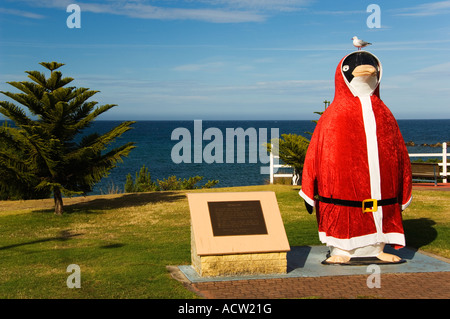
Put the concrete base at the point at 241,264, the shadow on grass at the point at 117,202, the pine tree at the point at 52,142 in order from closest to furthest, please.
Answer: the concrete base at the point at 241,264 < the pine tree at the point at 52,142 < the shadow on grass at the point at 117,202

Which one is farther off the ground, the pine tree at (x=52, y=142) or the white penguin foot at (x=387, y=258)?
the pine tree at (x=52, y=142)

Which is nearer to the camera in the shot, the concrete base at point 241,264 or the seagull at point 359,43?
the concrete base at point 241,264

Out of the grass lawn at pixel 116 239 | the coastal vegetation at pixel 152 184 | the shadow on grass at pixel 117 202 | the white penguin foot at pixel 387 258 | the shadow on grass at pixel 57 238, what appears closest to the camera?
the grass lawn at pixel 116 239

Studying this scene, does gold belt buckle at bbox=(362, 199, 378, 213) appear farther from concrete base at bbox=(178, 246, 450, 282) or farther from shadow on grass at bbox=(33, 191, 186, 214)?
shadow on grass at bbox=(33, 191, 186, 214)

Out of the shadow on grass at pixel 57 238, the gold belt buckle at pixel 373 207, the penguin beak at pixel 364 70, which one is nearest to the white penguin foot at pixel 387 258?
the gold belt buckle at pixel 373 207

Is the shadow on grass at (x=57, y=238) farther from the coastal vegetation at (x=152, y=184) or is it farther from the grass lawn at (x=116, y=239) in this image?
the coastal vegetation at (x=152, y=184)

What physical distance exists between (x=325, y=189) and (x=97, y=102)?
7.70 metres

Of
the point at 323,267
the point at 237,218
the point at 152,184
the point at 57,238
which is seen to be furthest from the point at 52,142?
the point at 152,184

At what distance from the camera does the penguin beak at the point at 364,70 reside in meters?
7.68

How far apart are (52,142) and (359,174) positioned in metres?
7.65

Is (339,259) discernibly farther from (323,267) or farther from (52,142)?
(52,142)

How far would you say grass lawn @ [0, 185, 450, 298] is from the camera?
6.80 metres

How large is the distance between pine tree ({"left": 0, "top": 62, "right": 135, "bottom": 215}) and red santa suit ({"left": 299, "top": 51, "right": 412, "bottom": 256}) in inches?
273

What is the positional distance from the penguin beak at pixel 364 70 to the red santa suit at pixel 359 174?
0.60 ft
